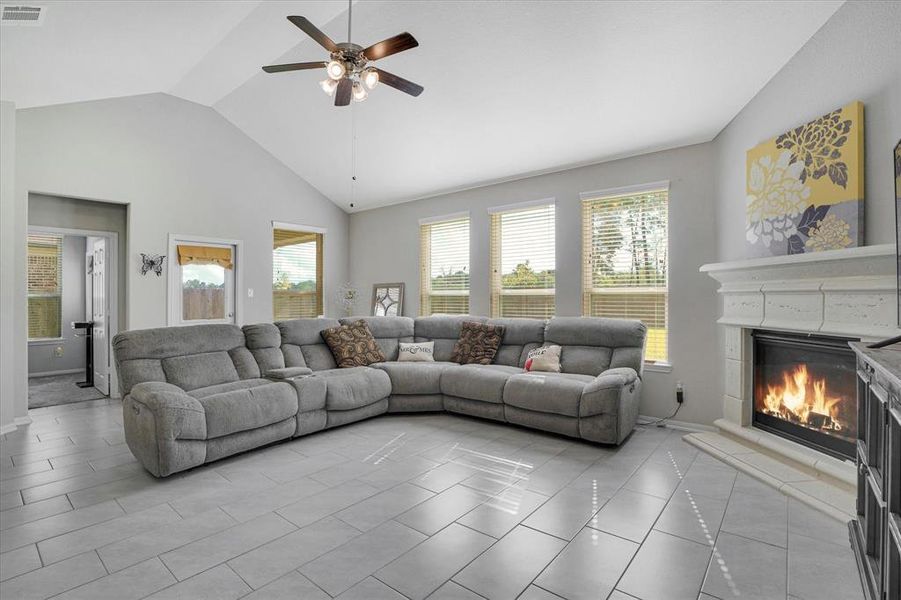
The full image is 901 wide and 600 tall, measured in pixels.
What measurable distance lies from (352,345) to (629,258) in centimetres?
309

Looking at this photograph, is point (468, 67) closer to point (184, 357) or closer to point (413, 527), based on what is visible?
point (184, 357)

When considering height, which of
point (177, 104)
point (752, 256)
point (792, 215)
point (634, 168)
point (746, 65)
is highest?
point (177, 104)

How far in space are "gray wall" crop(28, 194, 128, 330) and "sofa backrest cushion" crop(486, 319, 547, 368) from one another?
4.49 m

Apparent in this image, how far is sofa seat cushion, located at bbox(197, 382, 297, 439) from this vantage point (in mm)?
3289

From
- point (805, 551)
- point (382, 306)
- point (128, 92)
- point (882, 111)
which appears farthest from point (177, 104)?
point (805, 551)

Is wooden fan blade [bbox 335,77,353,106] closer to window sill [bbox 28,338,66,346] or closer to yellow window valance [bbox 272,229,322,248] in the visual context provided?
yellow window valance [bbox 272,229,322,248]

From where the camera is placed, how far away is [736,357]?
12.4 ft

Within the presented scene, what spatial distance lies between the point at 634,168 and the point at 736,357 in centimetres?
210

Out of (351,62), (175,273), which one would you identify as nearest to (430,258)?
(175,273)

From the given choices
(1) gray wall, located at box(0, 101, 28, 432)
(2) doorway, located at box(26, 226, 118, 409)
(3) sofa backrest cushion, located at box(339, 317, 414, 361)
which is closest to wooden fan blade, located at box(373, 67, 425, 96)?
(3) sofa backrest cushion, located at box(339, 317, 414, 361)

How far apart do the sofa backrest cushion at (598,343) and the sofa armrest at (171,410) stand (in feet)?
10.6

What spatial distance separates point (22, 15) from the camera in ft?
9.38

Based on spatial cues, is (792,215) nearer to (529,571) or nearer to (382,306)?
(529,571)

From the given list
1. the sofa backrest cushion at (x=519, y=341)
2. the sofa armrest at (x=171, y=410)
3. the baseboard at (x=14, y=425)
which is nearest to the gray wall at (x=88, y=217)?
the baseboard at (x=14, y=425)
